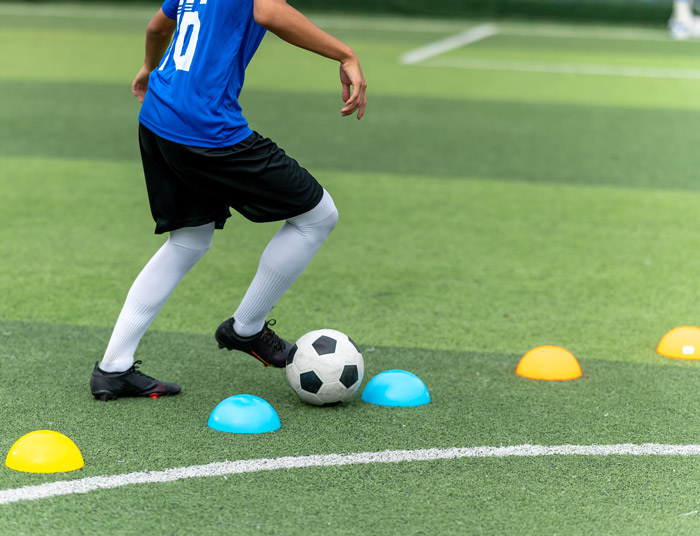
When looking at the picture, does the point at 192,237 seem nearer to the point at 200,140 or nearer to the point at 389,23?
the point at 200,140

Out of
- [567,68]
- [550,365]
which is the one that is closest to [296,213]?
[550,365]

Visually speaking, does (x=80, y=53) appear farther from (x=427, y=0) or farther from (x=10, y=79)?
(x=427, y=0)

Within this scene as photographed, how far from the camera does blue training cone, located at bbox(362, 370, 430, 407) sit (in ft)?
13.5

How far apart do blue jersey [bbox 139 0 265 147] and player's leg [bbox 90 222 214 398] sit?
44 cm

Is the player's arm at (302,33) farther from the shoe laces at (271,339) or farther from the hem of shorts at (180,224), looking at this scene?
the shoe laces at (271,339)

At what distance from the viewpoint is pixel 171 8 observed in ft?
13.0

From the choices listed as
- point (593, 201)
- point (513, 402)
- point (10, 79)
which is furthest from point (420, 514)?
point (10, 79)

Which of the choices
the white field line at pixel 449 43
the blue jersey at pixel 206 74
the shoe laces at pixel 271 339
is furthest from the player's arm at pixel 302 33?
the white field line at pixel 449 43

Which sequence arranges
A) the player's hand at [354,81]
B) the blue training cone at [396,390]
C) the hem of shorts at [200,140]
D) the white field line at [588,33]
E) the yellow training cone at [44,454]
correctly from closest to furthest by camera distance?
the yellow training cone at [44,454]
the player's hand at [354,81]
the hem of shorts at [200,140]
the blue training cone at [396,390]
the white field line at [588,33]

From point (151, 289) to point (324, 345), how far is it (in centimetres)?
74

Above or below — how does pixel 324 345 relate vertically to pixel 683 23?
Result: above

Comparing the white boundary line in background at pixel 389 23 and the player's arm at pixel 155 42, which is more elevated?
the player's arm at pixel 155 42

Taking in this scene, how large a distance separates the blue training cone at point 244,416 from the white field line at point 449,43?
15.2 meters

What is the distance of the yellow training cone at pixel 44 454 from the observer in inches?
132
